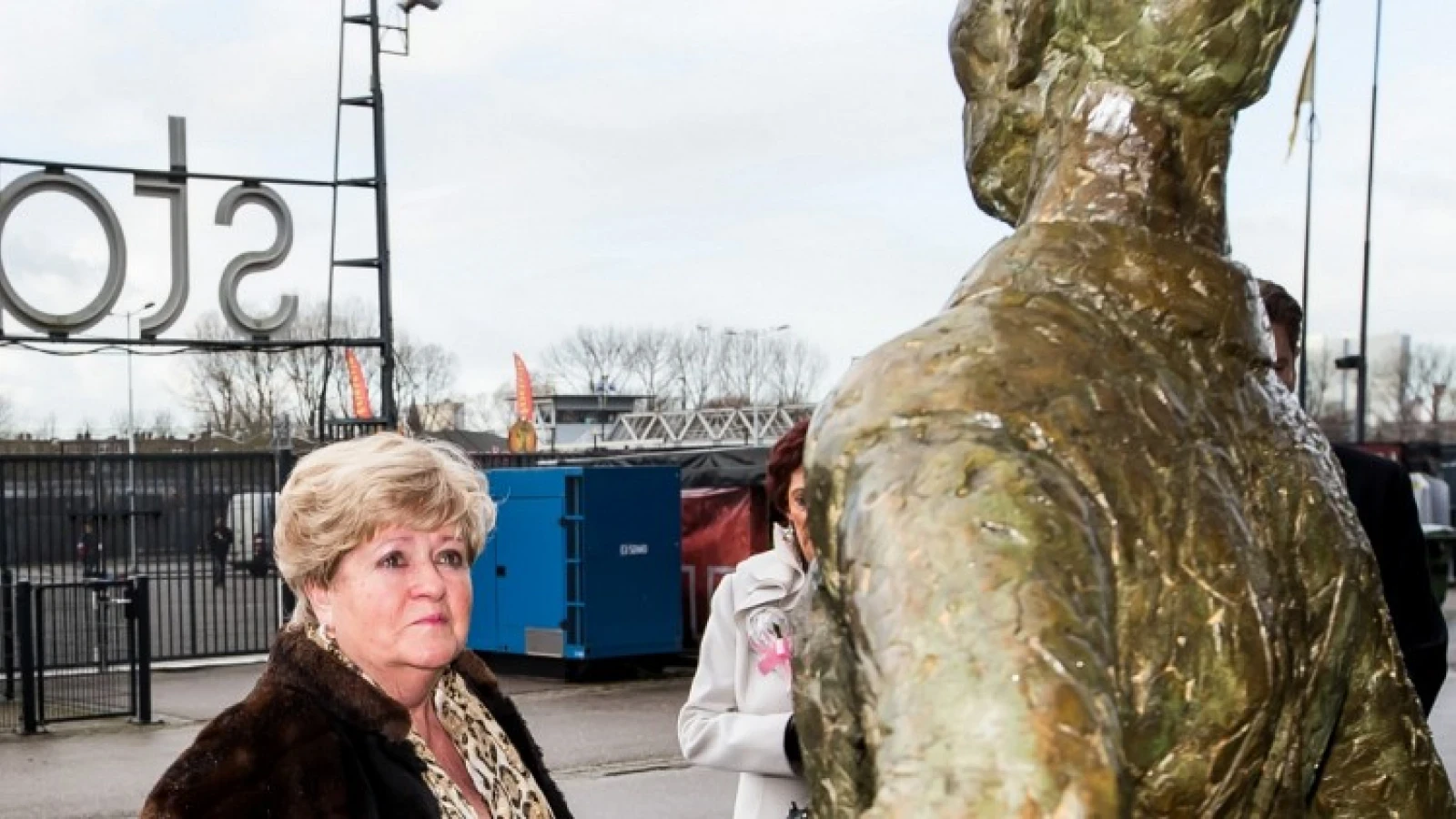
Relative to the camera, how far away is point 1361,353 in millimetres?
24109

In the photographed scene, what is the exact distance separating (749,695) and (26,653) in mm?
8719

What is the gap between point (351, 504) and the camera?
3.11m

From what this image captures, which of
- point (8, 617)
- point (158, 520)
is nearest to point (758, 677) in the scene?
point (8, 617)

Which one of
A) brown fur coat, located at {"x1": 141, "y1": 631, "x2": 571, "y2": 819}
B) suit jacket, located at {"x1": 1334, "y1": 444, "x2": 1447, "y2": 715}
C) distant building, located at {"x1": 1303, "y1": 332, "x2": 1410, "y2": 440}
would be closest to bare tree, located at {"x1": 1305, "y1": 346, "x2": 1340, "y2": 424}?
distant building, located at {"x1": 1303, "y1": 332, "x2": 1410, "y2": 440}

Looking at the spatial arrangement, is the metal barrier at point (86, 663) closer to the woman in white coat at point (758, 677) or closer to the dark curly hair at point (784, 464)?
the woman in white coat at point (758, 677)

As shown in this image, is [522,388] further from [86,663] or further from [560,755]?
[560,755]

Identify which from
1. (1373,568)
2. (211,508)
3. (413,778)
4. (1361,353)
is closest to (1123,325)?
(1373,568)

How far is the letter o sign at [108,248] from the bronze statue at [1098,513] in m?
12.6

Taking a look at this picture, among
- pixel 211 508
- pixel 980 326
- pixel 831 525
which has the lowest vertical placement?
pixel 211 508

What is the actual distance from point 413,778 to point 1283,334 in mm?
2225

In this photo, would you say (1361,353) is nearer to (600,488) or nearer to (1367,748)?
(600,488)

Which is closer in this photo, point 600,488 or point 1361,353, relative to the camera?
point 600,488

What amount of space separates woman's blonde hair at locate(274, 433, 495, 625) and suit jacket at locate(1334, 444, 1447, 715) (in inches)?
79.3

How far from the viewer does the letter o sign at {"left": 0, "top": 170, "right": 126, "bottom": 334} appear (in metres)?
13.0
